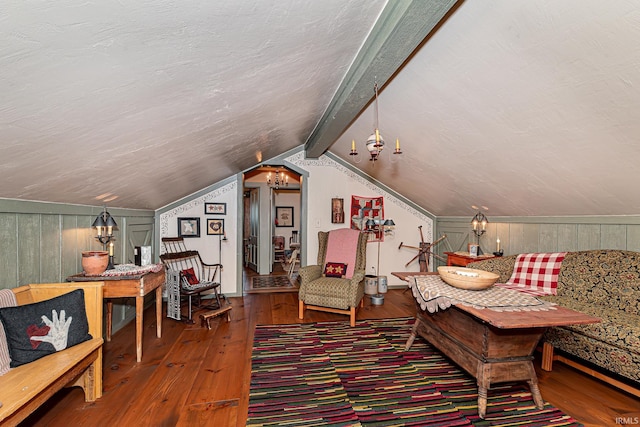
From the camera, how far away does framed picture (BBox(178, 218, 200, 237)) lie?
16.4 ft

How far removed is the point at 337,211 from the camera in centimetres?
564

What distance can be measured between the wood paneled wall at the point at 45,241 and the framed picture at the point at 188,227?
1377 millimetres

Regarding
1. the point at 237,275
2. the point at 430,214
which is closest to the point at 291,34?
the point at 237,275

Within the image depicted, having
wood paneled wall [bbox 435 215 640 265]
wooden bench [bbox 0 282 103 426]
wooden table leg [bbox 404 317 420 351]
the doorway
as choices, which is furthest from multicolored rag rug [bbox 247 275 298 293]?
wooden bench [bbox 0 282 103 426]

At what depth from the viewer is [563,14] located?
1649 mm

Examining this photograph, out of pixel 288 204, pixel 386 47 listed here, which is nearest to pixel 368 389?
pixel 386 47

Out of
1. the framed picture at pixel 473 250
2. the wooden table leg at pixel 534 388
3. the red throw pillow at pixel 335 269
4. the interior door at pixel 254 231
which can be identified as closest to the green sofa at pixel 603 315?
the wooden table leg at pixel 534 388

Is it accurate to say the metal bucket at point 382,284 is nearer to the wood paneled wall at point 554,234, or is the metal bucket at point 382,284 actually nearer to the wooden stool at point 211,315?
the wood paneled wall at point 554,234

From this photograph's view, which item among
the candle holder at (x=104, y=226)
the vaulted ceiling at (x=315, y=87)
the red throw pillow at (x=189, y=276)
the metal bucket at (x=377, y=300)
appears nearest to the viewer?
the vaulted ceiling at (x=315, y=87)

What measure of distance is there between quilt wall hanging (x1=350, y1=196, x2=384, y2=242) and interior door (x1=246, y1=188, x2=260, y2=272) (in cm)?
258

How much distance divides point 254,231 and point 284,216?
166 cm

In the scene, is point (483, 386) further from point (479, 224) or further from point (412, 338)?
point (479, 224)

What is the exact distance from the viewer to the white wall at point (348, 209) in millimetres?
5609

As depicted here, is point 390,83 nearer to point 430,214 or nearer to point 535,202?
point 535,202
